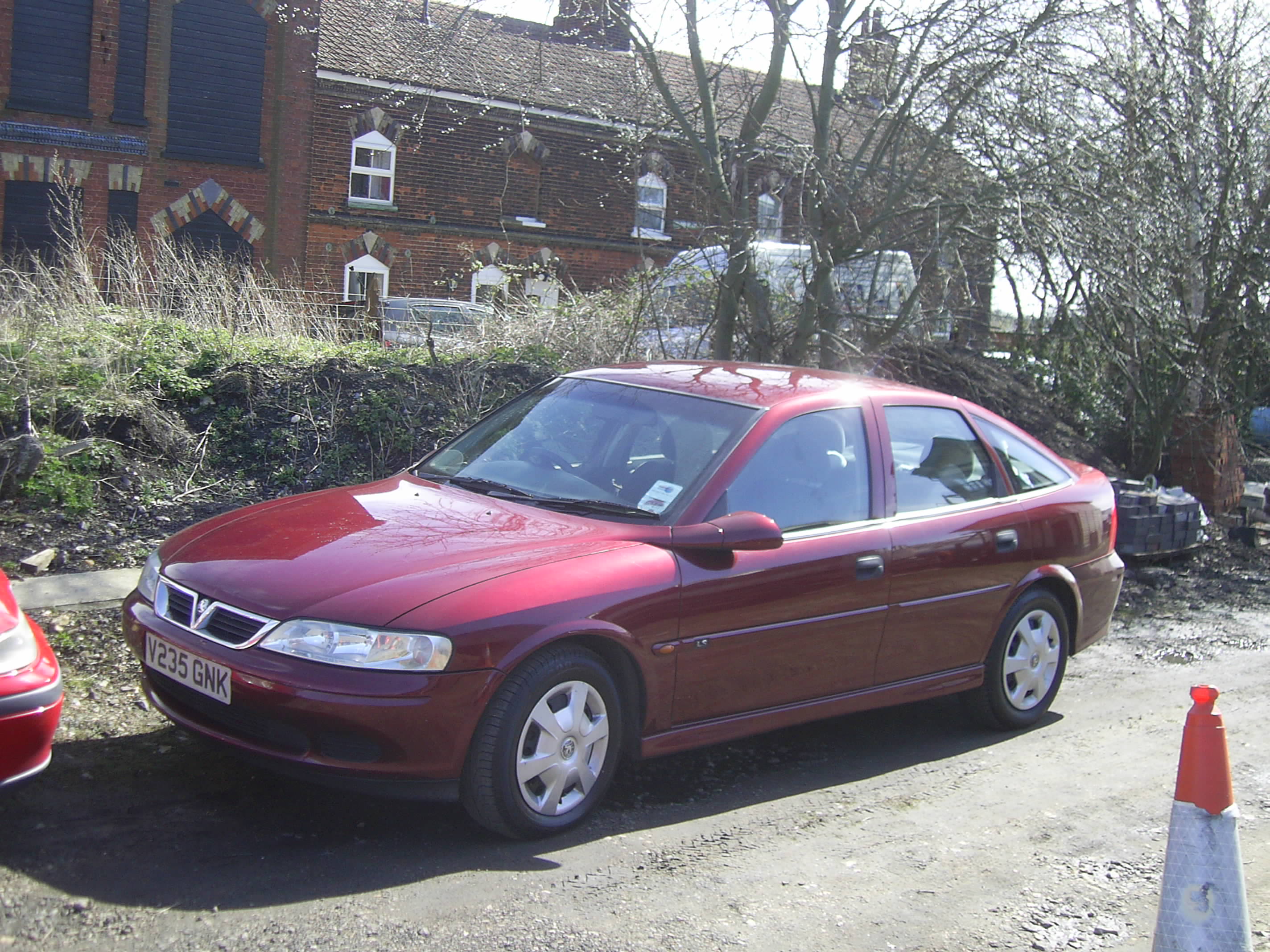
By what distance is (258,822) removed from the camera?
426cm

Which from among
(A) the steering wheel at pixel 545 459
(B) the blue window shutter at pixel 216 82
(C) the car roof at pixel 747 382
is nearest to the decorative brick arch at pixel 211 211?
(B) the blue window shutter at pixel 216 82

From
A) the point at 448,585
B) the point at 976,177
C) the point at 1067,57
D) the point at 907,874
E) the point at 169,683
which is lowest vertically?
the point at 907,874

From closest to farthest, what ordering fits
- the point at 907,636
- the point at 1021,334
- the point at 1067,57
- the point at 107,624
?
the point at 907,636
the point at 107,624
the point at 1067,57
the point at 1021,334

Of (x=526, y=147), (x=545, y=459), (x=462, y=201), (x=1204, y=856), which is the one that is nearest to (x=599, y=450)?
(x=545, y=459)

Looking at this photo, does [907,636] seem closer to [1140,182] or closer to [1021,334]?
[1140,182]

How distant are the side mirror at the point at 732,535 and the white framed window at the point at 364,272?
71.6ft

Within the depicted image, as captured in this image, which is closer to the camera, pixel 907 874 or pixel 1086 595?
pixel 907 874

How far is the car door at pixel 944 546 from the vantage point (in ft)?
17.6

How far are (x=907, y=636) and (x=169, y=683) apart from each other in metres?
2.99

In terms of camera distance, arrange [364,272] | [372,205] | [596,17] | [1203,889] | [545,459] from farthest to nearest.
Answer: [364,272] → [372,205] → [596,17] → [545,459] → [1203,889]

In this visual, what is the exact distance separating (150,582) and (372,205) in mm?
22117

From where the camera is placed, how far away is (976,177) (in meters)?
10.1

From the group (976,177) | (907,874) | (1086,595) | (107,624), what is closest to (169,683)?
(107,624)

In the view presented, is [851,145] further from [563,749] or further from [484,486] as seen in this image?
[563,749]
